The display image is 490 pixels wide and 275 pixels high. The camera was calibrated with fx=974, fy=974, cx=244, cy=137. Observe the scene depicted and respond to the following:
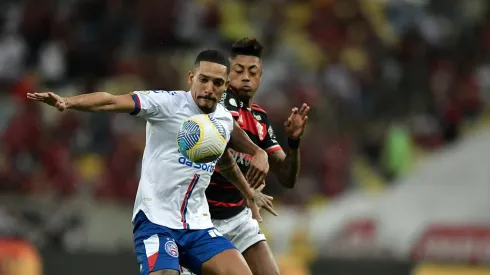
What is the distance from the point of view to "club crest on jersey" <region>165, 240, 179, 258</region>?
21.4 feet

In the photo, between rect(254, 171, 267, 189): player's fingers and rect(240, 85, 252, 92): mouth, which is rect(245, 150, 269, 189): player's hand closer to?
rect(254, 171, 267, 189): player's fingers

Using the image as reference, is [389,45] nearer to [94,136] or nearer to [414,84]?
[414,84]

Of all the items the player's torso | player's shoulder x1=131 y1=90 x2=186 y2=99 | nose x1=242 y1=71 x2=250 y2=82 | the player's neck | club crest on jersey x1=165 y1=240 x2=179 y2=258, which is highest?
nose x1=242 y1=71 x2=250 y2=82

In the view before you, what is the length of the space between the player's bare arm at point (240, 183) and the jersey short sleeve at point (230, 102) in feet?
1.54

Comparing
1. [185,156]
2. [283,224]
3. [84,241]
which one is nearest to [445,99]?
[283,224]

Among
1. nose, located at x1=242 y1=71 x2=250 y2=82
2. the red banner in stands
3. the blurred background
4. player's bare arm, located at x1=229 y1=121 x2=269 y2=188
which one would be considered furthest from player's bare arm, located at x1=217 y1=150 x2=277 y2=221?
the red banner in stands

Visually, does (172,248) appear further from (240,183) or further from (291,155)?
(291,155)

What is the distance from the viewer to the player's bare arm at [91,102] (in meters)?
5.77

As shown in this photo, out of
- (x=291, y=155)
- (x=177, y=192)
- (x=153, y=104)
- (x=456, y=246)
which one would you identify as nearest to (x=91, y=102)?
(x=153, y=104)

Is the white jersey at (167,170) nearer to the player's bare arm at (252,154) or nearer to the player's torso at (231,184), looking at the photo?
the player's bare arm at (252,154)

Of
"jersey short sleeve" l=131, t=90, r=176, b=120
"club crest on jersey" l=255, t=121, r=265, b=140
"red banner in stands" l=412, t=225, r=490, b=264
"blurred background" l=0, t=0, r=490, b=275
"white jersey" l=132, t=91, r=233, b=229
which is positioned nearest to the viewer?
"jersey short sleeve" l=131, t=90, r=176, b=120

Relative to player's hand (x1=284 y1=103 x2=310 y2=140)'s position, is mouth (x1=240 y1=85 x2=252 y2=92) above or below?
above

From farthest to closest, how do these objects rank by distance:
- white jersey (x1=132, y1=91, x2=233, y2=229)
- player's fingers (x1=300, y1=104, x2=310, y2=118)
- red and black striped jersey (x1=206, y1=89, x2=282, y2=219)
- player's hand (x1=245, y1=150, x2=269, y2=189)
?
1. red and black striped jersey (x1=206, y1=89, x2=282, y2=219)
2. player's fingers (x1=300, y1=104, x2=310, y2=118)
3. player's hand (x1=245, y1=150, x2=269, y2=189)
4. white jersey (x1=132, y1=91, x2=233, y2=229)

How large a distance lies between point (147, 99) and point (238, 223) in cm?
165
